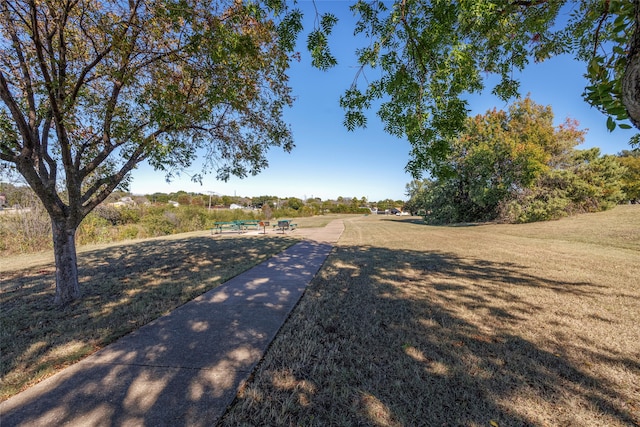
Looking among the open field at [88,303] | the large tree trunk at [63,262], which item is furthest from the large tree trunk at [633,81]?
the large tree trunk at [63,262]

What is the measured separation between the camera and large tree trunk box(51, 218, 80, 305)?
15.1 feet

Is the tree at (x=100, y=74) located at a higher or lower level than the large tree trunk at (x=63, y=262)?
higher

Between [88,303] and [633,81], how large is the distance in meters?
7.29

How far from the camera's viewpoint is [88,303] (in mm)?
4602

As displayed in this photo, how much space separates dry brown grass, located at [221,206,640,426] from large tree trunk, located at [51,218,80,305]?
4.42 m

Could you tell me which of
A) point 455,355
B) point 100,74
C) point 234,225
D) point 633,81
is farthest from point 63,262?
point 234,225

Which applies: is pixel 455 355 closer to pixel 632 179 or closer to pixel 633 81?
pixel 633 81

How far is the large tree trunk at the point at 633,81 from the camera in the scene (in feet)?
4.56

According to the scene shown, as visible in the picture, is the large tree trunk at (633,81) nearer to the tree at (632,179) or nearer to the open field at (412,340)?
the open field at (412,340)

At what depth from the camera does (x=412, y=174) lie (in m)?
4.58

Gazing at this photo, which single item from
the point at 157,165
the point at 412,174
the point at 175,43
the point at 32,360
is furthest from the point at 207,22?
the point at 32,360

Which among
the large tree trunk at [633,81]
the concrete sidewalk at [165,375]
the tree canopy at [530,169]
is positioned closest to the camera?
the large tree trunk at [633,81]

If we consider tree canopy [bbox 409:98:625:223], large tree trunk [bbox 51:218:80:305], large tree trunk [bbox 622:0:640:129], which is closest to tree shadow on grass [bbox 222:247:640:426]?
large tree trunk [bbox 622:0:640:129]

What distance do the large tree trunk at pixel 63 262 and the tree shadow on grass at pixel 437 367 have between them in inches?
174
